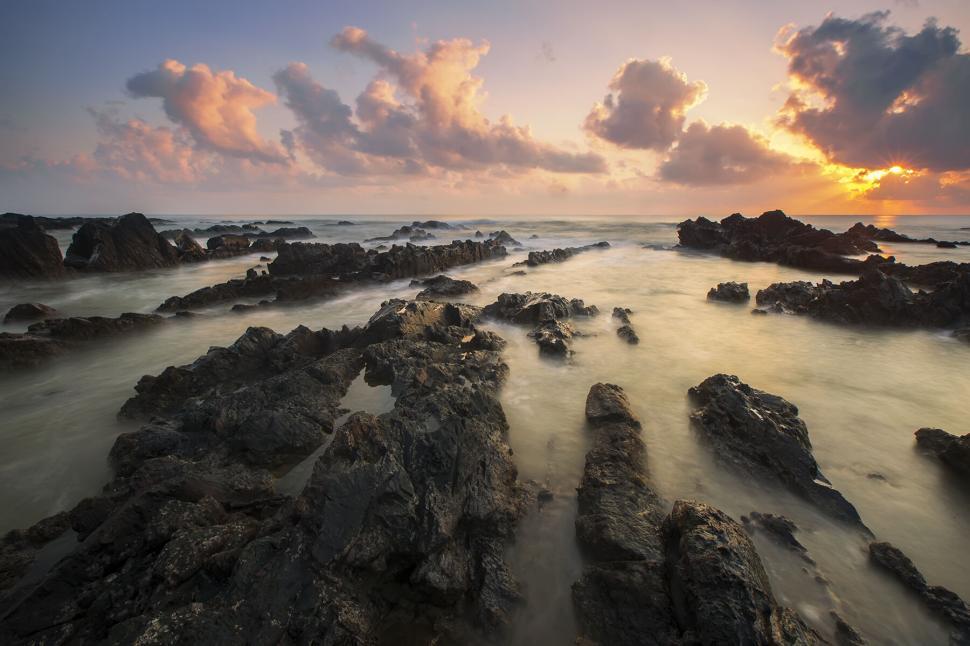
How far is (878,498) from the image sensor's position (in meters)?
4.66

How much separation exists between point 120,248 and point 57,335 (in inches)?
609

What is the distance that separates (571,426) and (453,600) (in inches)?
127

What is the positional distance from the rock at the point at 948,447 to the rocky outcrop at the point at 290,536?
558 cm

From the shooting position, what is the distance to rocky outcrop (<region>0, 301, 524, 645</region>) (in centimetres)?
266

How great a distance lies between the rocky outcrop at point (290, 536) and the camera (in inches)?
105

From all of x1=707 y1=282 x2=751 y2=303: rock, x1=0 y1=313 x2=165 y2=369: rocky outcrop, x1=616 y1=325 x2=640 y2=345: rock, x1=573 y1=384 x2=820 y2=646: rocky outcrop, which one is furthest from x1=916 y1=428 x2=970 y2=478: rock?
x1=0 y1=313 x2=165 y2=369: rocky outcrop

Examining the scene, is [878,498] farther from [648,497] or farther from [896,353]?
[896,353]

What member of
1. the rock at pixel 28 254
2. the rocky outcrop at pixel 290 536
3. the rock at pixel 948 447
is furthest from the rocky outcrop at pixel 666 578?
the rock at pixel 28 254

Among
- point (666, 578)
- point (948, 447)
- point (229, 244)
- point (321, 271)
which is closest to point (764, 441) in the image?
point (948, 447)

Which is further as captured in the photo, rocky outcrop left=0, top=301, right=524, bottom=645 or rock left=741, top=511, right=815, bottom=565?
rock left=741, top=511, right=815, bottom=565

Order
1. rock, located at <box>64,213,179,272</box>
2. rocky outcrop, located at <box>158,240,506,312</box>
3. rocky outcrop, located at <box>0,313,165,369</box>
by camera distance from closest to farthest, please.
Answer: rocky outcrop, located at <box>0,313,165,369</box>, rocky outcrop, located at <box>158,240,506,312</box>, rock, located at <box>64,213,179,272</box>

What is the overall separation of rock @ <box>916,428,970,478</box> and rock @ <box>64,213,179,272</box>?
28910mm

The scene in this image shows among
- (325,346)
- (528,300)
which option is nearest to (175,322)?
(325,346)

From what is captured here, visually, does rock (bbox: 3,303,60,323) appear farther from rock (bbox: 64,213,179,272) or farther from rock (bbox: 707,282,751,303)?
rock (bbox: 707,282,751,303)
